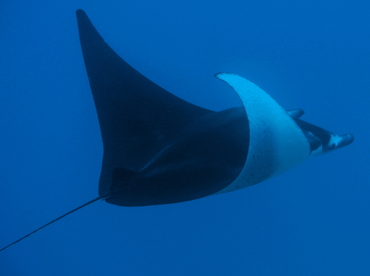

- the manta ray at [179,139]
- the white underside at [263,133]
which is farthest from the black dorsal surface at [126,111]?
the white underside at [263,133]

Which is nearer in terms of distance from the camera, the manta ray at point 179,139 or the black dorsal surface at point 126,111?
the manta ray at point 179,139

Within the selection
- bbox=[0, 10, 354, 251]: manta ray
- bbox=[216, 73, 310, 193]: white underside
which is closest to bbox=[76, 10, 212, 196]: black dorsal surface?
bbox=[0, 10, 354, 251]: manta ray

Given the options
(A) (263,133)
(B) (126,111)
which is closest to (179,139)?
(B) (126,111)

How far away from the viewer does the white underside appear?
4.88ft

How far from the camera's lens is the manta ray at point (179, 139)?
1532 millimetres

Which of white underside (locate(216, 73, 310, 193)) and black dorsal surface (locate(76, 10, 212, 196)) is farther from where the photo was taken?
black dorsal surface (locate(76, 10, 212, 196))

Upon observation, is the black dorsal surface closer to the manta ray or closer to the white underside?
the manta ray

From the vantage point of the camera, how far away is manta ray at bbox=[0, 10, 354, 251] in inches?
60.3

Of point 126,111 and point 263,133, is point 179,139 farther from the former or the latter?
point 263,133

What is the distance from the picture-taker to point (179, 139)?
6.49 ft

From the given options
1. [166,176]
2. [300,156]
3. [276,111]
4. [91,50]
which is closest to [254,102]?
[276,111]

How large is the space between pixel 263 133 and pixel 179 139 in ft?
2.01

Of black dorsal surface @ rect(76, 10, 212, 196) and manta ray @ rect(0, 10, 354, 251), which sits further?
black dorsal surface @ rect(76, 10, 212, 196)

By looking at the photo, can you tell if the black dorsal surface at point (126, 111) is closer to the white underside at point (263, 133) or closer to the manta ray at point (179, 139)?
the manta ray at point (179, 139)
